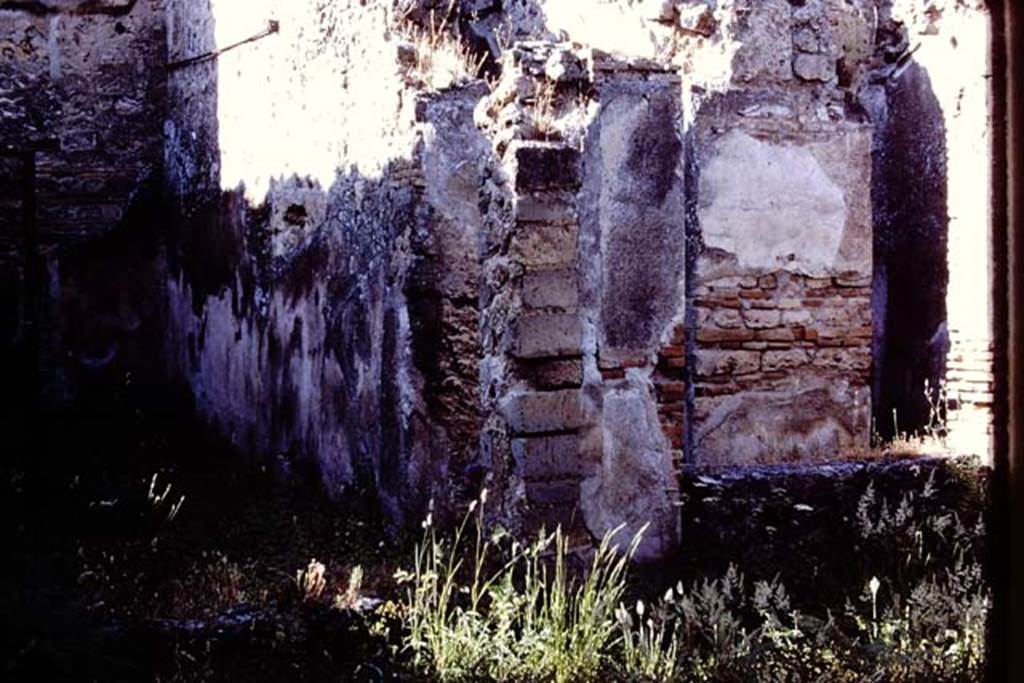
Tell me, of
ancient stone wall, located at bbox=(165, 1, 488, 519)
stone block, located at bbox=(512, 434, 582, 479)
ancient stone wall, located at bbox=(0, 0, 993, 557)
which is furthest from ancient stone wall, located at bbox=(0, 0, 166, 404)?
stone block, located at bbox=(512, 434, 582, 479)

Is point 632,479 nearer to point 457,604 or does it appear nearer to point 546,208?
point 457,604

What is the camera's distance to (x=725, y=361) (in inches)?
271

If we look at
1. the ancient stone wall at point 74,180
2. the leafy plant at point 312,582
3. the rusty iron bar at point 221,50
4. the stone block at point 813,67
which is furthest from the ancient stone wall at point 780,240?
the ancient stone wall at point 74,180

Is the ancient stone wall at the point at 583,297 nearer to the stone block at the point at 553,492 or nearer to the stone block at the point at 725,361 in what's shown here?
the stone block at the point at 553,492

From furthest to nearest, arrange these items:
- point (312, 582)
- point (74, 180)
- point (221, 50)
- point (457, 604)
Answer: point (74, 180), point (221, 50), point (312, 582), point (457, 604)

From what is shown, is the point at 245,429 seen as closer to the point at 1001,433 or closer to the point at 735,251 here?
the point at 735,251

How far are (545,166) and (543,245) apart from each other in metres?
0.33

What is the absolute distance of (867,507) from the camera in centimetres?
519

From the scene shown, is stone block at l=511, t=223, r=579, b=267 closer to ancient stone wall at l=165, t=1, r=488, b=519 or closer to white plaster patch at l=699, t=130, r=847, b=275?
ancient stone wall at l=165, t=1, r=488, b=519

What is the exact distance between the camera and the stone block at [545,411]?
4914mm

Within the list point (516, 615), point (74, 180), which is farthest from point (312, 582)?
point (74, 180)

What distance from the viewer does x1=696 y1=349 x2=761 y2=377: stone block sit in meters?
6.86

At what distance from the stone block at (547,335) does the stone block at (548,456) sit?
0.35m

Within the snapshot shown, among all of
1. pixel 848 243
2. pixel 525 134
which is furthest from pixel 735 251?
pixel 525 134
